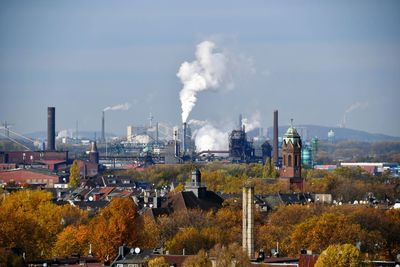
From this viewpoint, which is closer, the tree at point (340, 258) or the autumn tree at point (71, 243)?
the tree at point (340, 258)

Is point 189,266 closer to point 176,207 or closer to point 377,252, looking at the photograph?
point 377,252

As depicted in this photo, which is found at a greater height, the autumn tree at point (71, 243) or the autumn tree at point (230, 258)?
the autumn tree at point (230, 258)

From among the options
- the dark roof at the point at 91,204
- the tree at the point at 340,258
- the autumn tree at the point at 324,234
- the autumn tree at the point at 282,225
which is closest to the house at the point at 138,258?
the tree at the point at 340,258

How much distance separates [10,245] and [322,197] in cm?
6056

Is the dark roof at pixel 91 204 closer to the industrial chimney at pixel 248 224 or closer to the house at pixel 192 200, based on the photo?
the house at pixel 192 200

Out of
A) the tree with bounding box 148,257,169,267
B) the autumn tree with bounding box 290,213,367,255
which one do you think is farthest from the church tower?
the tree with bounding box 148,257,169,267

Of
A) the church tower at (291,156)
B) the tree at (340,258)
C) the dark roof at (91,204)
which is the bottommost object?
the tree at (340,258)

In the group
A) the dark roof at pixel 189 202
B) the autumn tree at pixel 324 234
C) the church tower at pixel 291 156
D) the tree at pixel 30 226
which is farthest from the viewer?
the church tower at pixel 291 156

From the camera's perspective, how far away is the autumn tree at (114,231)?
9231 cm

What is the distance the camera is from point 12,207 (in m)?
115

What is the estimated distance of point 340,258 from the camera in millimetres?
75250

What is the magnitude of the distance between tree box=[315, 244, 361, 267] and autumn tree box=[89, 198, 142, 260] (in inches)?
634

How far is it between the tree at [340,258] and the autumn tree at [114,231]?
16107 mm

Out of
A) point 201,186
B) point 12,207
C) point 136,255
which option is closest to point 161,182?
point 201,186
